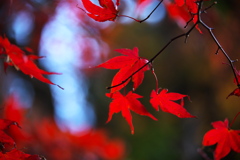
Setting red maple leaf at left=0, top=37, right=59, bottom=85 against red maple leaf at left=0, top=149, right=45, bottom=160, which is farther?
red maple leaf at left=0, top=37, right=59, bottom=85

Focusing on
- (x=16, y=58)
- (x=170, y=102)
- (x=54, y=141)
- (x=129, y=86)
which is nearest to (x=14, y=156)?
(x=16, y=58)

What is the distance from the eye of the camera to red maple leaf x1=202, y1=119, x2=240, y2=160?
0.70 metres

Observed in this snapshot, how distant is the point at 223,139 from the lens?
2.36 feet

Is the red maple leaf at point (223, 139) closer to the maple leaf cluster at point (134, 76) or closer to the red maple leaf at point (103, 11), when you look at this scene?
the maple leaf cluster at point (134, 76)

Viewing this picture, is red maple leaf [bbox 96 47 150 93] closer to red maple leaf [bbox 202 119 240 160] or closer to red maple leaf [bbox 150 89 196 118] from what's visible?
red maple leaf [bbox 150 89 196 118]

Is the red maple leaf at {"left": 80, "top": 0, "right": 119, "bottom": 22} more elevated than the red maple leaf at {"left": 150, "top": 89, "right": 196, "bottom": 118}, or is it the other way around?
the red maple leaf at {"left": 80, "top": 0, "right": 119, "bottom": 22}

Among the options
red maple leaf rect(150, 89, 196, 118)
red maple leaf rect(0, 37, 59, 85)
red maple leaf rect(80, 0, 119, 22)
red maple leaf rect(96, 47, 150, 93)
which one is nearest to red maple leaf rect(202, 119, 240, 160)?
red maple leaf rect(150, 89, 196, 118)

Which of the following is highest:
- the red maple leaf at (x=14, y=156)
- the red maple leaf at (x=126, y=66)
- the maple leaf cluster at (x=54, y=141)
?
the red maple leaf at (x=126, y=66)

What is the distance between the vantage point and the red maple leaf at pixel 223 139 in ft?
2.30

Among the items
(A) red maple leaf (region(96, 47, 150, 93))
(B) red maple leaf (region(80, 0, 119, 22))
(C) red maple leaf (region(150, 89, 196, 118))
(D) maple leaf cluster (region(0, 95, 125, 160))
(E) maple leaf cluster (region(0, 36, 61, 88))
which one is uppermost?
(B) red maple leaf (region(80, 0, 119, 22))

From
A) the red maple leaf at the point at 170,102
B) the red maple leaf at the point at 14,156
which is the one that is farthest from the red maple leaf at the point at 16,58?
the red maple leaf at the point at 170,102

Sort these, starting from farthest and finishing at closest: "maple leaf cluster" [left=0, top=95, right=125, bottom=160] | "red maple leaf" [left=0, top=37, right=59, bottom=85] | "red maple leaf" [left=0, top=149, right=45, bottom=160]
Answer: "maple leaf cluster" [left=0, top=95, right=125, bottom=160] → "red maple leaf" [left=0, top=37, right=59, bottom=85] → "red maple leaf" [left=0, top=149, right=45, bottom=160]

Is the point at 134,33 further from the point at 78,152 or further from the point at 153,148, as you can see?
the point at 78,152

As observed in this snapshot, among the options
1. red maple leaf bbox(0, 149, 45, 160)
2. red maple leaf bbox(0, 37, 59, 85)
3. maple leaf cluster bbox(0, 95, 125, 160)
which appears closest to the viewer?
red maple leaf bbox(0, 149, 45, 160)
